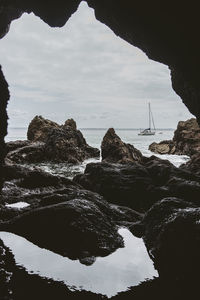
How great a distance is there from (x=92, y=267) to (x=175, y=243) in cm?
184

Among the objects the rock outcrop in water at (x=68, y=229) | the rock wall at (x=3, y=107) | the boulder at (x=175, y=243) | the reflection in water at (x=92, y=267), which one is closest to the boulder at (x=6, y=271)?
the reflection in water at (x=92, y=267)

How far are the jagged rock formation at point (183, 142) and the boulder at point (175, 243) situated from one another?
1569 inches

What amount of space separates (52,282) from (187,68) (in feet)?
24.8

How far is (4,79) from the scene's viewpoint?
22.1 feet

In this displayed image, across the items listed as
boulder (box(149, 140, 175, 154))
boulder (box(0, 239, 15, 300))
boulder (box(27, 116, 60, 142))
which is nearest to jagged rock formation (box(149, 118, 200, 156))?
boulder (box(149, 140, 175, 154))

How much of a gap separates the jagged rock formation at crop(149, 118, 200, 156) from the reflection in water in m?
40.6

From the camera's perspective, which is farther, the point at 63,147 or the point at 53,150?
the point at 63,147

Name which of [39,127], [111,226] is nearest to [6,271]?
[111,226]

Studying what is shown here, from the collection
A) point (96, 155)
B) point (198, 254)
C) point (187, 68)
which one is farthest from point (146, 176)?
point (96, 155)

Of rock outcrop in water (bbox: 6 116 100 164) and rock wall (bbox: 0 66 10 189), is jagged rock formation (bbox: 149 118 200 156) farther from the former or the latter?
rock wall (bbox: 0 66 10 189)

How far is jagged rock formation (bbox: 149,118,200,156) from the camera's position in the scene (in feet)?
147

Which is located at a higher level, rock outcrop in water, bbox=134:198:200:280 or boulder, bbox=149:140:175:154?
rock outcrop in water, bbox=134:198:200:280

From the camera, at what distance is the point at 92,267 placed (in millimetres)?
5316

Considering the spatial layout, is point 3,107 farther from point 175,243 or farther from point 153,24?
point 153,24
